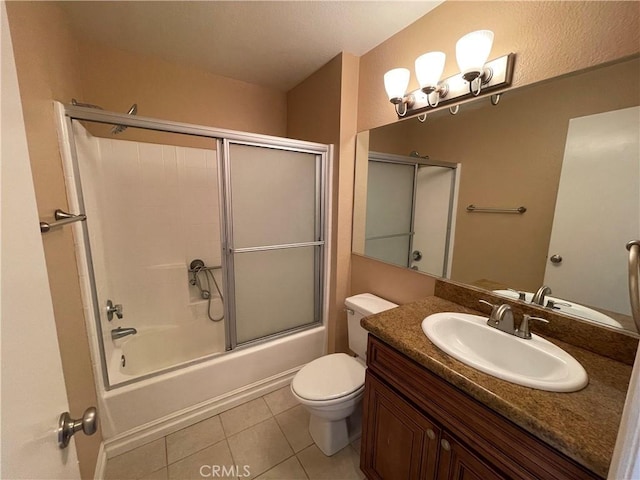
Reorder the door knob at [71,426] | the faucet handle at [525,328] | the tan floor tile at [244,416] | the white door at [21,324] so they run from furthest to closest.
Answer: the tan floor tile at [244,416]
the faucet handle at [525,328]
the door knob at [71,426]
the white door at [21,324]

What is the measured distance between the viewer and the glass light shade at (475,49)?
1072 mm

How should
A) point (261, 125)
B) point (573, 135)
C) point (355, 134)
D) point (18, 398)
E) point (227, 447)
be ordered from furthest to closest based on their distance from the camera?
point (261, 125) → point (355, 134) → point (227, 447) → point (573, 135) → point (18, 398)

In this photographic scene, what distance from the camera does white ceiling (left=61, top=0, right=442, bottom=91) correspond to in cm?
137

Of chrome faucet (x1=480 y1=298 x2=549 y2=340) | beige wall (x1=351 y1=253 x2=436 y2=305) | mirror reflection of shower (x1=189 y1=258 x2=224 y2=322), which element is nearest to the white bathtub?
mirror reflection of shower (x1=189 y1=258 x2=224 y2=322)

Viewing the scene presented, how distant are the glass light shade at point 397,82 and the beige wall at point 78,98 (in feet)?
4.44

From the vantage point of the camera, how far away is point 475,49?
42.9 inches

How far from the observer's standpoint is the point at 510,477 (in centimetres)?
72

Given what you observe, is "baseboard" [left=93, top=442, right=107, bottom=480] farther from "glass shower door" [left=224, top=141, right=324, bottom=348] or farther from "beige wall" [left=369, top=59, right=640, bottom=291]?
"beige wall" [left=369, top=59, right=640, bottom=291]

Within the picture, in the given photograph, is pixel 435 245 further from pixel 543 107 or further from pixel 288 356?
pixel 288 356

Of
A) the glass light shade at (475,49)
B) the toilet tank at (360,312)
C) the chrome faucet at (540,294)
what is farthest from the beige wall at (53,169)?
the chrome faucet at (540,294)

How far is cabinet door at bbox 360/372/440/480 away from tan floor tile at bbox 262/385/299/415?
2.33ft

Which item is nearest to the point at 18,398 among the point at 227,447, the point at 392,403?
the point at 392,403

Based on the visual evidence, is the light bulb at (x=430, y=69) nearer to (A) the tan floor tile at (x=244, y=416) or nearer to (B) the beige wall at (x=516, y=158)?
(B) the beige wall at (x=516, y=158)

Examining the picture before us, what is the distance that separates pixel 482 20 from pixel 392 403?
1772 mm
